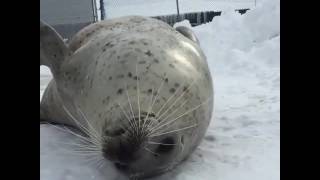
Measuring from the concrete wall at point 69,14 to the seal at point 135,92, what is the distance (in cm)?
673

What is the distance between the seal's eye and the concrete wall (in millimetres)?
8089

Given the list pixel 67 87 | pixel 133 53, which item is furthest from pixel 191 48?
pixel 67 87

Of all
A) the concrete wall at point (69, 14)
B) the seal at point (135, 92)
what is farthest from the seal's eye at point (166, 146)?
the concrete wall at point (69, 14)

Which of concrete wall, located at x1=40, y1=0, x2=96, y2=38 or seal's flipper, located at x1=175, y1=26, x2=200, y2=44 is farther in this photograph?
concrete wall, located at x1=40, y1=0, x2=96, y2=38

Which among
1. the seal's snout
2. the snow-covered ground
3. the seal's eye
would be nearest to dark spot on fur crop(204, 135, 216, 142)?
the snow-covered ground

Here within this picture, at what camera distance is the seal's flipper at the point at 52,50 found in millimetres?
3153

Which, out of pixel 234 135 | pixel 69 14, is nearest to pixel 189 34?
pixel 234 135

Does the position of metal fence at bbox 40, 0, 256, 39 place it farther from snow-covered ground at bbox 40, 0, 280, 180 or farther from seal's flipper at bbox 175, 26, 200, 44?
seal's flipper at bbox 175, 26, 200, 44

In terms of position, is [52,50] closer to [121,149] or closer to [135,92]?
[135,92]

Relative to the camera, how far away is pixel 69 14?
10125 mm

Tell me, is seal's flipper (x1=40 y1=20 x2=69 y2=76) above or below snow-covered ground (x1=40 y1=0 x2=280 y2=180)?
above

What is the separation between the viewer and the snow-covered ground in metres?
2.49

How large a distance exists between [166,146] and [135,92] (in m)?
0.31
